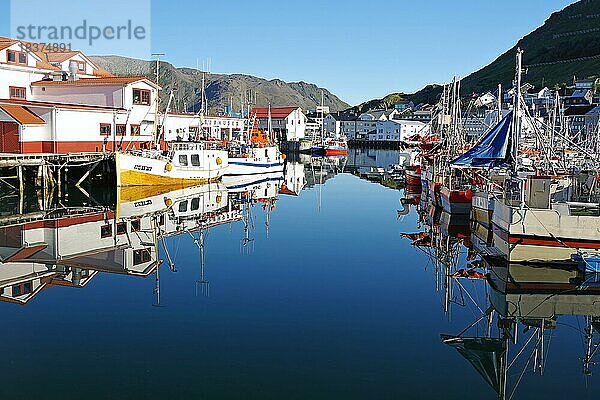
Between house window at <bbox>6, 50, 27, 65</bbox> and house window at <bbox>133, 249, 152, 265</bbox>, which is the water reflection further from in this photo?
house window at <bbox>6, 50, 27, 65</bbox>

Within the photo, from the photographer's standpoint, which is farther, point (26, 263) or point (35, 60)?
point (35, 60)

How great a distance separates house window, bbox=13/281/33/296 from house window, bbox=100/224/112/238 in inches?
261

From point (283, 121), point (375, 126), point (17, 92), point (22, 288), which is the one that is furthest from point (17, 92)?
point (375, 126)

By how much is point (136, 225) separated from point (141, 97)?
781 inches

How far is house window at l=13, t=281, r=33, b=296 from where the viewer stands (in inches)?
590

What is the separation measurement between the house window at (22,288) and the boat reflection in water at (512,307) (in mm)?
9659

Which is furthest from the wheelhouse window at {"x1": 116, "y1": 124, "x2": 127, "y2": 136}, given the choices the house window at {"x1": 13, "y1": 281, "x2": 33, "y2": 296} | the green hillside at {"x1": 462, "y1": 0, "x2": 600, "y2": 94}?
the green hillside at {"x1": 462, "y1": 0, "x2": 600, "y2": 94}

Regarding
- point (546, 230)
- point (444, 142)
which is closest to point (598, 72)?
point (444, 142)

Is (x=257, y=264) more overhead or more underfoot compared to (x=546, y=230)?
more underfoot

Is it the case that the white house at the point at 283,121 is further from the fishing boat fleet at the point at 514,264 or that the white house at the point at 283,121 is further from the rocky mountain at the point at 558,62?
the fishing boat fleet at the point at 514,264

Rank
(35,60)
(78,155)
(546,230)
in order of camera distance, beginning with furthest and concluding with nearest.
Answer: (35,60) → (78,155) → (546,230)

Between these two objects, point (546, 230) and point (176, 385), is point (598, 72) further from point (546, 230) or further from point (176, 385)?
point (176, 385)

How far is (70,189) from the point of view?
35.8 m

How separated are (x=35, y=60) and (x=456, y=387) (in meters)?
42.0
